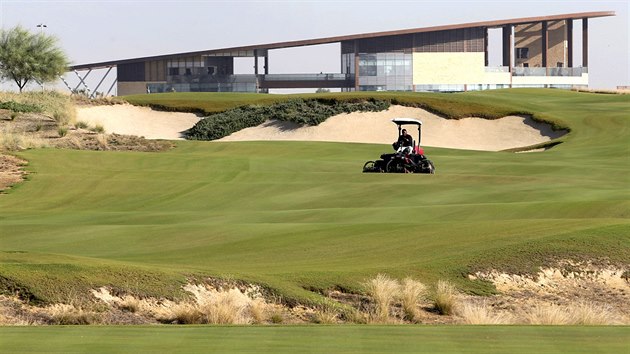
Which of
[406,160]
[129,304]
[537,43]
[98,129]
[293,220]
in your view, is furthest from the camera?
[537,43]

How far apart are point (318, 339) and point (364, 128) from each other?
55790 millimetres

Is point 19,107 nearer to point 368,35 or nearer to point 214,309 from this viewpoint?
point 214,309

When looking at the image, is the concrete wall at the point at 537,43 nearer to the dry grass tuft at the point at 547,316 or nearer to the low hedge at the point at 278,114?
the low hedge at the point at 278,114

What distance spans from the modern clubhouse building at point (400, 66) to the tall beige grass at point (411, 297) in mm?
101196

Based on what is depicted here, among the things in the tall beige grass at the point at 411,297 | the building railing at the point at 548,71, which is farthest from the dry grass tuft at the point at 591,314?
the building railing at the point at 548,71

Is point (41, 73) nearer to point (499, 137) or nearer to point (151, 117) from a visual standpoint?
point (151, 117)

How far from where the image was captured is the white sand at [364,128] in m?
63.8

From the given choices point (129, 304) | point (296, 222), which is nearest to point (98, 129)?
point (296, 222)

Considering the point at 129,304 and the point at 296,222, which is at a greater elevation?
the point at 296,222

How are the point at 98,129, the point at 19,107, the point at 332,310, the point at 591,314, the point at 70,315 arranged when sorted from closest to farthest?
1. the point at 70,315
2. the point at 591,314
3. the point at 332,310
4. the point at 98,129
5. the point at 19,107

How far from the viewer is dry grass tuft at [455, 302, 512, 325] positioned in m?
16.1

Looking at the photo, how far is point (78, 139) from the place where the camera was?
173 feet

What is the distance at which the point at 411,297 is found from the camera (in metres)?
17.6

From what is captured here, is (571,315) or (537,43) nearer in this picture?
(571,315)
